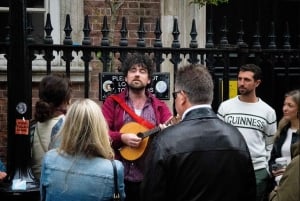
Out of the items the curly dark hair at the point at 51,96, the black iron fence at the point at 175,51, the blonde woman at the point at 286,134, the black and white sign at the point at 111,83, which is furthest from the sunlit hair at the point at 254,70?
the curly dark hair at the point at 51,96

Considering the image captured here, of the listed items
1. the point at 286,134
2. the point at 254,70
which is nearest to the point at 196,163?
the point at 286,134

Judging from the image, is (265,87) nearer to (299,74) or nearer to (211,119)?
(299,74)

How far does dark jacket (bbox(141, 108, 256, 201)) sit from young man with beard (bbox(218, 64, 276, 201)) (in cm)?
260

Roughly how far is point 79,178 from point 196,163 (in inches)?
28.4

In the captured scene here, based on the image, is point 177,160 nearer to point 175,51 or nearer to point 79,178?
point 79,178

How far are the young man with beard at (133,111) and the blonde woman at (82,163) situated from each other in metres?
1.54

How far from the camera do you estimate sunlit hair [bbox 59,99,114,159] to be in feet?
13.0

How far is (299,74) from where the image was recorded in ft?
29.9

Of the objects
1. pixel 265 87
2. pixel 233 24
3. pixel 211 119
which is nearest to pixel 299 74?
pixel 265 87

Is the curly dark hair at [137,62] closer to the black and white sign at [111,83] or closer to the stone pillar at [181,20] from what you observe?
the black and white sign at [111,83]

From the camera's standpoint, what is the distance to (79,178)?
394 centimetres

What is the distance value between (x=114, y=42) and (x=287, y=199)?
18.4ft

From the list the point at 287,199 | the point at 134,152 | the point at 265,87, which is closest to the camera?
the point at 287,199

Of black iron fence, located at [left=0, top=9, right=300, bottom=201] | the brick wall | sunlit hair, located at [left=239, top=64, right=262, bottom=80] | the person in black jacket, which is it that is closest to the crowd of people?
the person in black jacket
